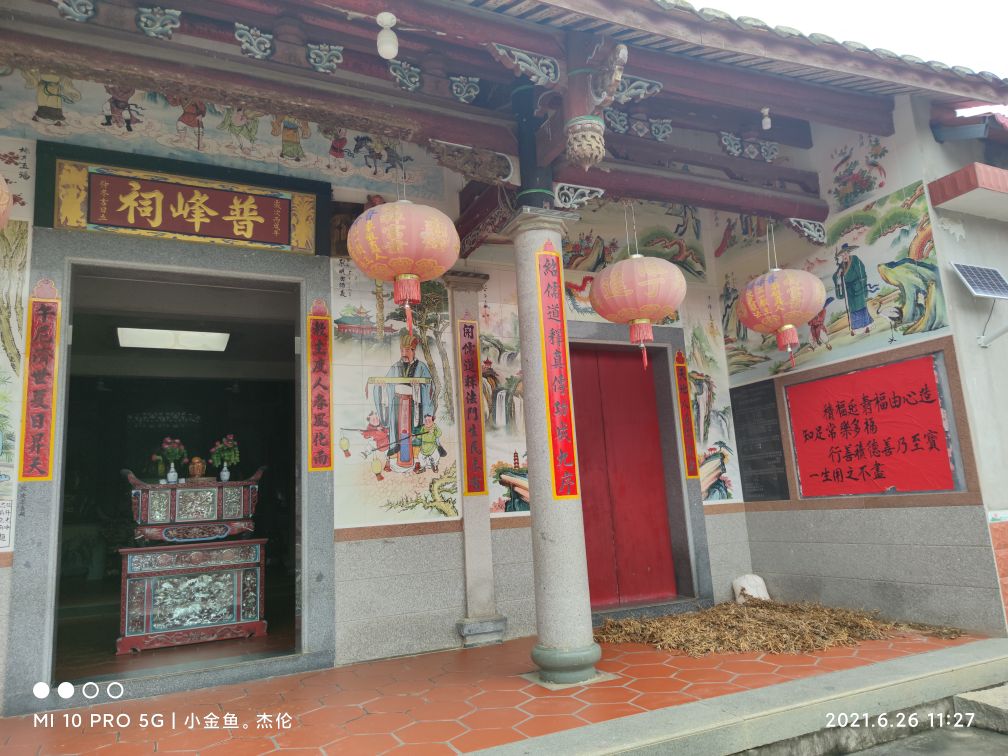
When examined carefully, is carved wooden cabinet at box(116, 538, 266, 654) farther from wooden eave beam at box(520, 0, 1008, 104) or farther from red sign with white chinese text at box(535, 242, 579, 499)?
wooden eave beam at box(520, 0, 1008, 104)

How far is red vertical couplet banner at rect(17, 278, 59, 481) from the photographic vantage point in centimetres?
389

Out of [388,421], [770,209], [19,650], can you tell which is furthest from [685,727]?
[770,209]

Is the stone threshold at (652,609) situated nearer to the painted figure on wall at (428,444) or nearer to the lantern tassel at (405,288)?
the painted figure on wall at (428,444)

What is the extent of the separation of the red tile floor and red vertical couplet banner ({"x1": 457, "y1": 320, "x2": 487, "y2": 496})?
1.26 metres

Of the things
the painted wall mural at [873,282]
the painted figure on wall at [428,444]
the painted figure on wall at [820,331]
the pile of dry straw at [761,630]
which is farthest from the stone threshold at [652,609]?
the painted figure on wall at [820,331]

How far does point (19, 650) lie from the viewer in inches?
146

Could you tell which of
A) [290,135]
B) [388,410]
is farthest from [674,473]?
[290,135]

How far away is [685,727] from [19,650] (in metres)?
3.57

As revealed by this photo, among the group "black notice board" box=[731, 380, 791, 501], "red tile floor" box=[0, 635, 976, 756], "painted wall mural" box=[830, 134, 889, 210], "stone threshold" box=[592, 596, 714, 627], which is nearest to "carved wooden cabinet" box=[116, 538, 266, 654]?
"red tile floor" box=[0, 635, 976, 756]

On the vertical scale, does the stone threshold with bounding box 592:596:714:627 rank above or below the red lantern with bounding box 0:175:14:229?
below

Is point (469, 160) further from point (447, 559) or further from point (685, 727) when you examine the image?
point (685, 727)

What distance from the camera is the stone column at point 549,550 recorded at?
146 inches

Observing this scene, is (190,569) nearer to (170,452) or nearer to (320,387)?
(170,452)

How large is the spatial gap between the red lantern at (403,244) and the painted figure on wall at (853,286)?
3.35 meters
